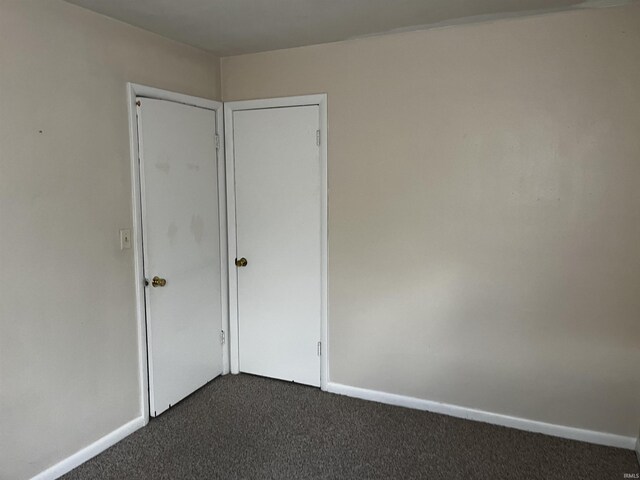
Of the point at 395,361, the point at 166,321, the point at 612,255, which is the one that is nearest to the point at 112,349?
the point at 166,321

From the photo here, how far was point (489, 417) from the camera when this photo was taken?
9.29 feet

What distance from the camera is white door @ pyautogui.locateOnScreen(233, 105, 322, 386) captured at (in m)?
3.15

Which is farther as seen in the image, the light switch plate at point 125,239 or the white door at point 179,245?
the white door at point 179,245

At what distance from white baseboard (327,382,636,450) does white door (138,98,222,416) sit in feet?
3.29

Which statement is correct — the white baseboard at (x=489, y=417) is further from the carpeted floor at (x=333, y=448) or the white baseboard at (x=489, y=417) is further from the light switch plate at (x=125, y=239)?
the light switch plate at (x=125, y=239)

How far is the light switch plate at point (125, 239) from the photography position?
2602 millimetres

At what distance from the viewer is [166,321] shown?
2.94 meters

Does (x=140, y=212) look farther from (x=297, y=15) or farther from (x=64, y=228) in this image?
(x=297, y=15)

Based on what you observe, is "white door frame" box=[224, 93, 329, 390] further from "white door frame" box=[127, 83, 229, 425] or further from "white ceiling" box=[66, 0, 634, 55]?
"white ceiling" box=[66, 0, 634, 55]

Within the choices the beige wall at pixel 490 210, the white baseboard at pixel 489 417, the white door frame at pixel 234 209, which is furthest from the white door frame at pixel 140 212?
the white baseboard at pixel 489 417

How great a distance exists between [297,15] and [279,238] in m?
1.46

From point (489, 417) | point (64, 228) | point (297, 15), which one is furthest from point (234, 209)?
point (489, 417)

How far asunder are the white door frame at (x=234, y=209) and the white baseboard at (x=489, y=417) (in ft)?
0.86

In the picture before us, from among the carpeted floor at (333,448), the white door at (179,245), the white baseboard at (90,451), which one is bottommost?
the carpeted floor at (333,448)
